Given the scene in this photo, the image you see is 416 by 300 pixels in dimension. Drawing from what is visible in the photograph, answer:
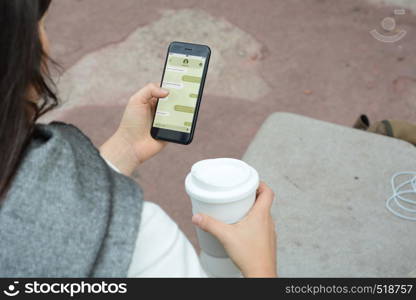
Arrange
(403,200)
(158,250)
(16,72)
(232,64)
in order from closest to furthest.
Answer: (16,72) < (158,250) < (403,200) < (232,64)

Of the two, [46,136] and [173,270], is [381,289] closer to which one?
[173,270]

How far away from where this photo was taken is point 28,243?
0.63 meters

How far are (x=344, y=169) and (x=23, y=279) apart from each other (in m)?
1.08

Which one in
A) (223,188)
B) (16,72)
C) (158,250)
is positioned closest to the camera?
(16,72)

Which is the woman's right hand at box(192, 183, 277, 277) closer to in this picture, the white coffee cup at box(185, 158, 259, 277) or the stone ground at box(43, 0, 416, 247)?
the white coffee cup at box(185, 158, 259, 277)

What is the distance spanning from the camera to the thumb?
0.96 metres

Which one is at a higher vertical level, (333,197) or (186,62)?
(186,62)

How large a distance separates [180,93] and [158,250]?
0.60 m

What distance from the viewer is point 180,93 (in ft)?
4.14

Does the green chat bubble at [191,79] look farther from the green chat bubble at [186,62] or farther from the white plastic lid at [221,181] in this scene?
A: the white plastic lid at [221,181]

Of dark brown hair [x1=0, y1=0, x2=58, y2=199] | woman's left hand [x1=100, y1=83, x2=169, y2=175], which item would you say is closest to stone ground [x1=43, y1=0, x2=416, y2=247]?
woman's left hand [x1=100, y1=83, x2=169, y2=175]

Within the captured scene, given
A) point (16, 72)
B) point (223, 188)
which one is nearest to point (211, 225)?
point (223, 188)

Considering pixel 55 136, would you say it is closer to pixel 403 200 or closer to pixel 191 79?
pixel 191 79

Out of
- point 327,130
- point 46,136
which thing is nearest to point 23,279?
point 46,136
